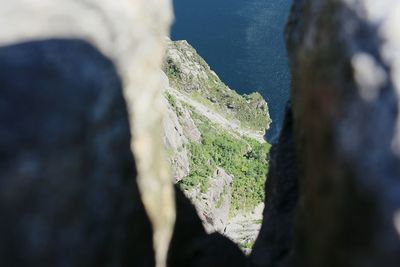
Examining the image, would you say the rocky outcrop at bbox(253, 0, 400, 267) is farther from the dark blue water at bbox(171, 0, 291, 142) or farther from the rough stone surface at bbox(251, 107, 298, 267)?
the dark blue water at bbox(171, 0, 291, 142)

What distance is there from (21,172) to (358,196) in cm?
217

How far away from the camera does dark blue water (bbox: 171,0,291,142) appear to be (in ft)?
203

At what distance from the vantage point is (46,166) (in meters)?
4.33

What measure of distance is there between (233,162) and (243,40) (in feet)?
96.0

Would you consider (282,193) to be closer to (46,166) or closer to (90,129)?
(90,129)

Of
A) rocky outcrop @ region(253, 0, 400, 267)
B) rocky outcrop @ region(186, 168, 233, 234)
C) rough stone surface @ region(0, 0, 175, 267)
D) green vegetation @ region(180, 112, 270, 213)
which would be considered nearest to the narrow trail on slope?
green vegetation @ region(180, 112, 270, 213)

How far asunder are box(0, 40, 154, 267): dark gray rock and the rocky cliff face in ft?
45.9

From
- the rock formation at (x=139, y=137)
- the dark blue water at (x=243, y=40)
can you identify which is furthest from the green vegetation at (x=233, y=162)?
the rock formation at (x=139, y=137)

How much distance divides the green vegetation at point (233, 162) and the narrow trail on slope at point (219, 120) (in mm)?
1971

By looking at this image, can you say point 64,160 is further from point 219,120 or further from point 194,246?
point 219,120

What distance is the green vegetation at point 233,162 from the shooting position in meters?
33.9

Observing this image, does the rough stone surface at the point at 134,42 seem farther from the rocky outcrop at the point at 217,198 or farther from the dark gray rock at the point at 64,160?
the rocky outcrop at the point at 217,198

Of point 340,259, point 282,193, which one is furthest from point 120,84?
point 282,193

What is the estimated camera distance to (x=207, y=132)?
41344 millimetres
